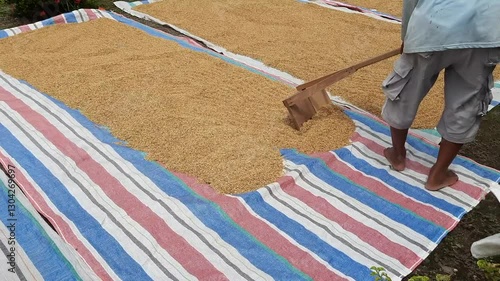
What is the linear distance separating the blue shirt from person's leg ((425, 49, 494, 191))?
0.06 metres

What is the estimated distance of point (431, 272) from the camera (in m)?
1.72

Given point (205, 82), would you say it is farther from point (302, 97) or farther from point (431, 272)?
point (431, 272)

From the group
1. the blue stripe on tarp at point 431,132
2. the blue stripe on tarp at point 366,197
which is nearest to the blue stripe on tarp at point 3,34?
the blue stripe on tarp at point 366,197

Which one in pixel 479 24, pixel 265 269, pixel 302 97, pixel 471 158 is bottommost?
pixel 471 158

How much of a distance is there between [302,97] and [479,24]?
920 mm

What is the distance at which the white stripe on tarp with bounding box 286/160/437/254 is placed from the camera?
72.1 inches

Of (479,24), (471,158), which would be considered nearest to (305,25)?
(471,158)

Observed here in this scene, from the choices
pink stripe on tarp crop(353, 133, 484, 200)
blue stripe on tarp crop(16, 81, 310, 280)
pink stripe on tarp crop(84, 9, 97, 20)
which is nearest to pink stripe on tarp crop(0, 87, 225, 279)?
blue stripe on tarp crop(16, 81, 310, 280)

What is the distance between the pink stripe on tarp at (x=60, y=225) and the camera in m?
1.64

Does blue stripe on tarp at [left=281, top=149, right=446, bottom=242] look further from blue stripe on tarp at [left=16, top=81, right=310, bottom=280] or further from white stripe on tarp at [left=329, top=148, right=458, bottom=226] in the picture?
blue stripe on tarp at [left=16, top=81, right=310, bottom=280]

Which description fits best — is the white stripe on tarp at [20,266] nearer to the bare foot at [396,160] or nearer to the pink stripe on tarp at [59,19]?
the bare foot at [396,160]

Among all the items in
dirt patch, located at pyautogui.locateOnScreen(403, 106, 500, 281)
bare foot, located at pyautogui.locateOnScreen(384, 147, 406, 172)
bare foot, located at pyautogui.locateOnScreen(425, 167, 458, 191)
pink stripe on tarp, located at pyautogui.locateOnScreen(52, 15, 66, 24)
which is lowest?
dirt patch, located at pyautogui.locateOnScreen(403, 106, 500, 281)

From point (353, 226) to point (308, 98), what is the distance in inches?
31.7

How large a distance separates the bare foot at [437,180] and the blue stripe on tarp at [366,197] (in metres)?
0.21
